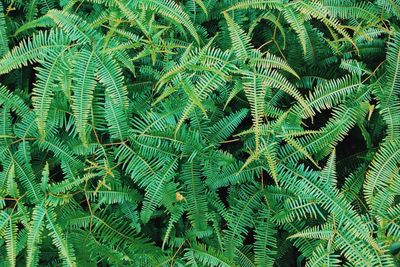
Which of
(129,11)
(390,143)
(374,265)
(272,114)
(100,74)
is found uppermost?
(129,11)

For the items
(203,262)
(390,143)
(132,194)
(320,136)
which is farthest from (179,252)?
(390,143)

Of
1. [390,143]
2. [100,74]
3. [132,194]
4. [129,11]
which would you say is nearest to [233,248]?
[132,194]

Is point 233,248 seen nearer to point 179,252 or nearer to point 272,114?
point 179,252

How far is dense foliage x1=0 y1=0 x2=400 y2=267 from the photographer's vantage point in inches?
77.7

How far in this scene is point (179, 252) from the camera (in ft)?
7.07

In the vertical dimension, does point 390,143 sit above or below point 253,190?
above

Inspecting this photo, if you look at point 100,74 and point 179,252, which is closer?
point 100,74

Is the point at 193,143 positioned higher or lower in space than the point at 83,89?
lower

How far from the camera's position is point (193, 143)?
6.93 feet

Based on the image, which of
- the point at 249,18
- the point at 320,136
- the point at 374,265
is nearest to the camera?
the point at 374,265

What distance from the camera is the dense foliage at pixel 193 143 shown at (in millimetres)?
1973

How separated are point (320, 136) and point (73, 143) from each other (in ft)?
3.77

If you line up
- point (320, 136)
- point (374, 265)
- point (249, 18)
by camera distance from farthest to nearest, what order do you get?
1. point (249, 18)
2. point (320, 136)
3. point (374, 265)

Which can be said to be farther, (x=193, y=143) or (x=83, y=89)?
(x=193, y=143)
